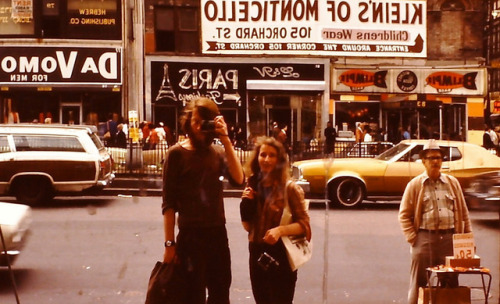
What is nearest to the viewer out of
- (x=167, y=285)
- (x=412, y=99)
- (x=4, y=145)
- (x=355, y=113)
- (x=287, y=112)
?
(x=167, y=285)

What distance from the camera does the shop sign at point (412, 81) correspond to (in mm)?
30469

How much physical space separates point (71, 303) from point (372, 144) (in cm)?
1216

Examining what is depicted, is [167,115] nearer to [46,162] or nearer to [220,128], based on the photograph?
[46,162]

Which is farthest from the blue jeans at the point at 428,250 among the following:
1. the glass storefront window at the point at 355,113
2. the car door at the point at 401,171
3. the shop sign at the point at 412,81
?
the shop sign at the point at 412,81

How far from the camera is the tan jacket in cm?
634

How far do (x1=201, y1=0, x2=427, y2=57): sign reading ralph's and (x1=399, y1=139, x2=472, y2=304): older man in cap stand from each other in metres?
23.7

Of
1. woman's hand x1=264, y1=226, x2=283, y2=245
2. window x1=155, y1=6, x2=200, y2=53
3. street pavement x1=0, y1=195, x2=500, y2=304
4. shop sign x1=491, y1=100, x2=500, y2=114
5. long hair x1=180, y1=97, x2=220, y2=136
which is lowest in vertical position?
street pavement x1=0, y1=195, x2=500, y2=304

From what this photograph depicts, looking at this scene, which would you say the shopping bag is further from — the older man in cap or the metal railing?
the metal railing

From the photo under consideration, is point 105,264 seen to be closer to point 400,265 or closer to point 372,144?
point 400,265

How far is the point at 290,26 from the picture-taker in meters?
29.9

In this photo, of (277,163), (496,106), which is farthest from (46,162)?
(496,106)

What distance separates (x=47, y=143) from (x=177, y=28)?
50.5 feet

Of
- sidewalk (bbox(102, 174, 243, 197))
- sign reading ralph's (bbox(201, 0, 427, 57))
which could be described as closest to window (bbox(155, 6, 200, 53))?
sign reading ralph's (bbox(201, 0, 427, 57))

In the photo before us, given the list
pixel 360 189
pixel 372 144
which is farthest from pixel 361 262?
pixel 372 144
